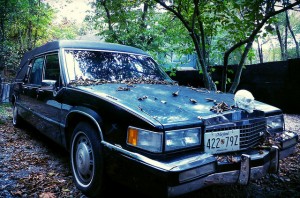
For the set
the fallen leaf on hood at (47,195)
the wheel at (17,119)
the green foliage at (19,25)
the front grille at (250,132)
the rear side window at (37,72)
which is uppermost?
the green foliage at (19,25)

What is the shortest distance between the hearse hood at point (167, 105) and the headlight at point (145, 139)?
0.13m

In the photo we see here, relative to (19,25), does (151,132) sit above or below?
below

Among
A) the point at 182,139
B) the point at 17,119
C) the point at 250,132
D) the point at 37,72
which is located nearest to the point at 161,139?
the point at 182,139

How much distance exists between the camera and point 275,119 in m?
2.94

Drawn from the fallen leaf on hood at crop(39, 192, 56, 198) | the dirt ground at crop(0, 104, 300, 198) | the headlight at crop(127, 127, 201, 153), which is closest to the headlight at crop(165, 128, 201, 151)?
the headlight at crop(127, 127, 201, 153)

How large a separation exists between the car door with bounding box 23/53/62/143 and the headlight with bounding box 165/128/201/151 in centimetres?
188

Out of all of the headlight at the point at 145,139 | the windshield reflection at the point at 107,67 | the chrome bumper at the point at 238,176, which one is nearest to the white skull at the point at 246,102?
the chrome bumper at the point at 238,176

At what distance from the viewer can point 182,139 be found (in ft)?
6.86

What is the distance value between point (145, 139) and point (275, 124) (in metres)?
1.76

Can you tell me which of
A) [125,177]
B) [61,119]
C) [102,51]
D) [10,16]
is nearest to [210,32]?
[102,51]

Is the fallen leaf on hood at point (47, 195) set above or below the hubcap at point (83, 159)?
below

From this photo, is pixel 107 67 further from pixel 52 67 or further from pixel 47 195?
pixel 47 195

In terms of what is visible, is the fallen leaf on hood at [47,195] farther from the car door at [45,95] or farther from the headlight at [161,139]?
the headlight at [161,139]

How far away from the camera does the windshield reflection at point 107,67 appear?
3.38m
